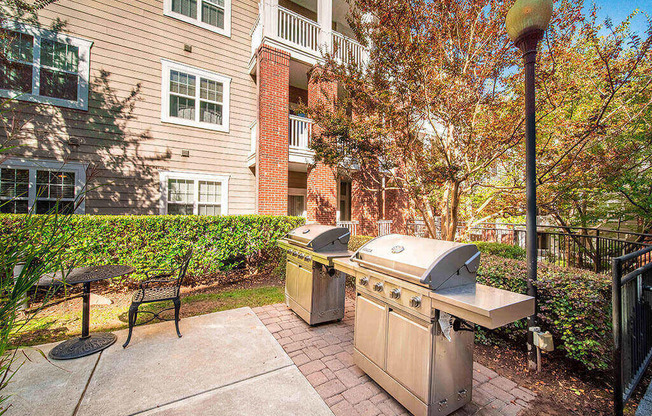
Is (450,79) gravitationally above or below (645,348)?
above

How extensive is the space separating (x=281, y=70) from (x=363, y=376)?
9.18m

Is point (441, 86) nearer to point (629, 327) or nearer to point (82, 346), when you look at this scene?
point (629, 327)

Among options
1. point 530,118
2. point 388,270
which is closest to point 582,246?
point 530,118

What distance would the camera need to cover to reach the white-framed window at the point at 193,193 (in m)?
8.19

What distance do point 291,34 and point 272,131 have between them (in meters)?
3.63

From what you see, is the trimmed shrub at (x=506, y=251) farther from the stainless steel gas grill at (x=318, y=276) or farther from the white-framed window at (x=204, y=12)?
the white-framed window at (x=204, y=12)

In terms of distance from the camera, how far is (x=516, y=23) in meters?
3.15

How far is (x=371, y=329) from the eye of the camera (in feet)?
9.46

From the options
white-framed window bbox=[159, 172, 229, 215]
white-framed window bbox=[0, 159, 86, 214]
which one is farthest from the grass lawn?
white-framed window bbox=[159, 172, 229, 215]

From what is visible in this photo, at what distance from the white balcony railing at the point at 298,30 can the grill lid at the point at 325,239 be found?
795 centimetres

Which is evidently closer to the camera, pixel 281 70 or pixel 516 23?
pixel 516 23

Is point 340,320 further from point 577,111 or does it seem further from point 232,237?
point 577,111

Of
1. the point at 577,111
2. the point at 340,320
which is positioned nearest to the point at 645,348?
the point at 340,320

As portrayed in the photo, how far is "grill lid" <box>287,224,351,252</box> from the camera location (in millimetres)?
4070
